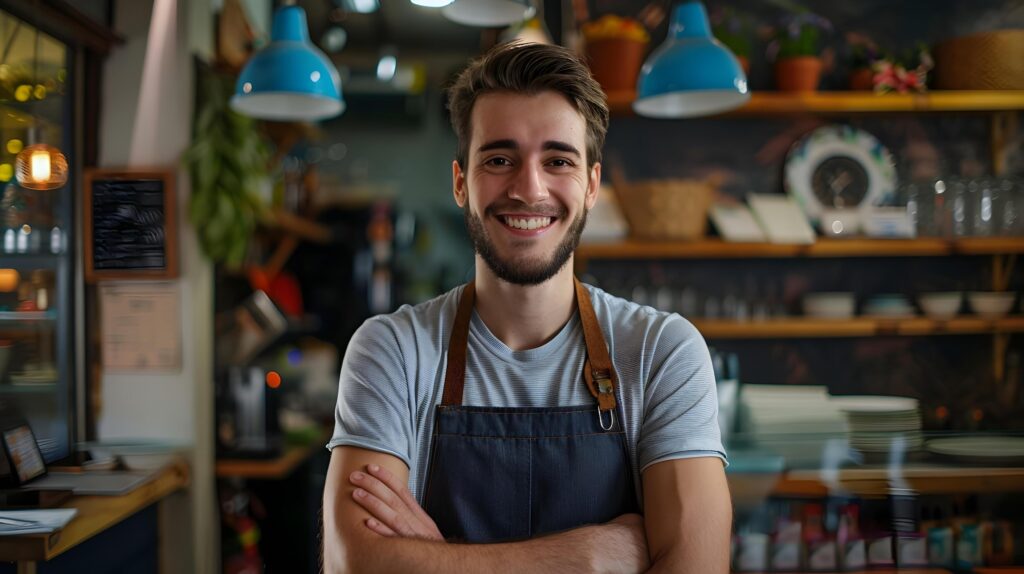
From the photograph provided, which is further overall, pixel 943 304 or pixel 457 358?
pixel 943 304

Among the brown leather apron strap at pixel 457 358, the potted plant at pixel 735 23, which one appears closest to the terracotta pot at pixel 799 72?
the potted plant at pixel 735 23

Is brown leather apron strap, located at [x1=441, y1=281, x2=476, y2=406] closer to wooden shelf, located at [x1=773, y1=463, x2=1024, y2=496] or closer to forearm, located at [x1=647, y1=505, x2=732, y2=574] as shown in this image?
forearm, located at [x1=647, y1=505, x2=732, y2=574]

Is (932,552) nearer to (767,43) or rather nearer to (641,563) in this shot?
(641,563)

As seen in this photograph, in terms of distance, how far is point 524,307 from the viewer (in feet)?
A: 5.40

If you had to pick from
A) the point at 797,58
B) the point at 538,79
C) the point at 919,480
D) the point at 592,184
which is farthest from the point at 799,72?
the point at 538,79

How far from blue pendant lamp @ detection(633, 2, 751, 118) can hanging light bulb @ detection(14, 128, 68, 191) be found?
5.88 feet

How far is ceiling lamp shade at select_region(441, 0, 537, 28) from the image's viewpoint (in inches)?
86.1

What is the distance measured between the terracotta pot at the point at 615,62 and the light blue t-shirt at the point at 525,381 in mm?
1629

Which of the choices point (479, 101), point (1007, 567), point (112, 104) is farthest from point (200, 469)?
point (1007, 567)

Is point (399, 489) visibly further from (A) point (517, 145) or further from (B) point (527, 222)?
(A) point (517, 145)

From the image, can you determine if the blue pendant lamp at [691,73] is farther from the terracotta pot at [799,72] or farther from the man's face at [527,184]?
the man's face at [527,184]

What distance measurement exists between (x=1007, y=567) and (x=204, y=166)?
2.91m

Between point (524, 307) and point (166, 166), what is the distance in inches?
75.8

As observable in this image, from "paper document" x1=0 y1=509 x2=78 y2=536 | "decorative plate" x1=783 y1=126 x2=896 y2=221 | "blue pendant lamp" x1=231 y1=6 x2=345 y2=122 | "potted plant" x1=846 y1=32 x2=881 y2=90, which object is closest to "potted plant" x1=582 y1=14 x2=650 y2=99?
"decorative plate" x1=783 y1=126 x2=896 y2=221
